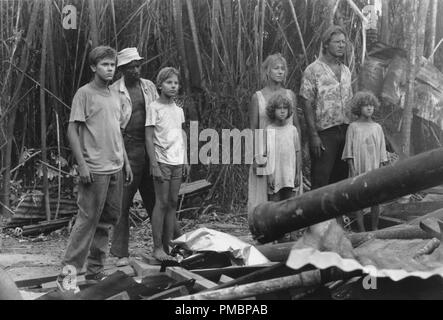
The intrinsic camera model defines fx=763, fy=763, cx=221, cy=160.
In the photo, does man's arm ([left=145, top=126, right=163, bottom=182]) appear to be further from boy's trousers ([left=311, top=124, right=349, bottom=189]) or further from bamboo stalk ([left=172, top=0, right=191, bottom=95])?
bamboo stalk ([left=172, top=0, right=191, bottom=95])

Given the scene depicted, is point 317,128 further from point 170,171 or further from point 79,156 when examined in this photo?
point 79,156

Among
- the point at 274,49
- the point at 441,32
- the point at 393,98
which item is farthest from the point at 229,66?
the point at 441,32

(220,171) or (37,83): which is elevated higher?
(37,83)

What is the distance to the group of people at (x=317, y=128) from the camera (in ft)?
18.2

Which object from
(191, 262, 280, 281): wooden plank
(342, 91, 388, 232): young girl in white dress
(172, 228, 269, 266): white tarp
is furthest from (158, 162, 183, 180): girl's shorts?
(191, 262, 280, 281): wooden plank

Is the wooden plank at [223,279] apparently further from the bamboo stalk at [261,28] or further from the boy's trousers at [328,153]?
the bamboo stalk at [261,28]

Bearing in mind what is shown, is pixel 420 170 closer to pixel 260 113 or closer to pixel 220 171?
pixel 260 113

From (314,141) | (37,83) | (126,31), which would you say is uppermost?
(126,31)

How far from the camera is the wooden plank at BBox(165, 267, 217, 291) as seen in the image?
350 cm

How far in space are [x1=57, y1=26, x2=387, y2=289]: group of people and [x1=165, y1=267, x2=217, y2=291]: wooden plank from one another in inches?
37.7

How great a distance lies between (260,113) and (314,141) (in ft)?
1.60

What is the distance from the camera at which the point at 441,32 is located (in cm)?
839

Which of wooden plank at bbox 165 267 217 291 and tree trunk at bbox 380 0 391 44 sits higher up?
tree trunk at bbox 380 0 391 44

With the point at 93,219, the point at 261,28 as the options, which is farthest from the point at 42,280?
the point at 261,28
